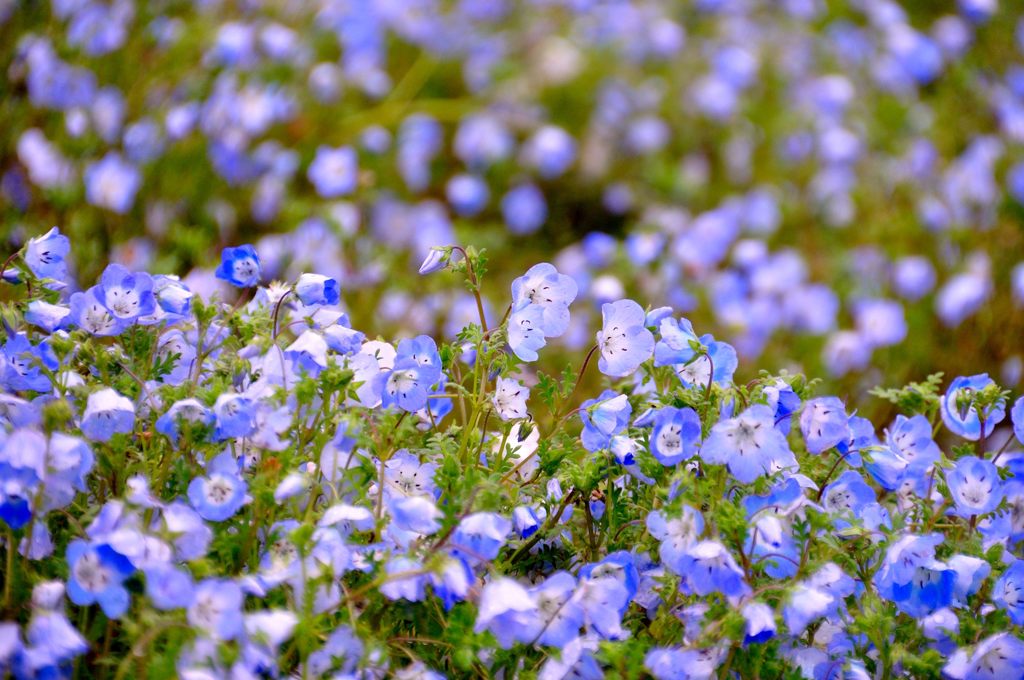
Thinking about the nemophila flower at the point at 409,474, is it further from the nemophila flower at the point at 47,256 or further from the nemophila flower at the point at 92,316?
the nemophila flower at the point at 47,256

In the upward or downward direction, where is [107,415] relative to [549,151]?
upward

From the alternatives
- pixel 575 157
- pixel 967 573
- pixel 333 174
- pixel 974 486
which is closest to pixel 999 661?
pixel 967 573

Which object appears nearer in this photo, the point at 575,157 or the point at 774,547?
the point at 774,547

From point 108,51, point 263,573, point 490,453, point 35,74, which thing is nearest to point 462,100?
point 108,51

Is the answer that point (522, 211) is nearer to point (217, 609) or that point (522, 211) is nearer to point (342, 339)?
point (342, 339)

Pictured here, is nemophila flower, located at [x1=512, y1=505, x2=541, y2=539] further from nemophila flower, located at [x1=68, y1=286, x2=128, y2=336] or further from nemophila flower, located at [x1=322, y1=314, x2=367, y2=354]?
nemophila flower, located at [x1=68, y1=286, x2=128, y2=336]

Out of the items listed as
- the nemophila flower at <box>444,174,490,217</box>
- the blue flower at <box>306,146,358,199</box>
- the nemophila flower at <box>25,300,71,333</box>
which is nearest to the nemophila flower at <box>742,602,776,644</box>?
the nemophila flower at <box>25,300,71,333</box>

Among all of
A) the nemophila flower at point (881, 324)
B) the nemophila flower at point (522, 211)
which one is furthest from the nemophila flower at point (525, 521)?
the nemophila flower at point (522, 211)

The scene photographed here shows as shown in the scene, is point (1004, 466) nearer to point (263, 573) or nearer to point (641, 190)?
point (263, 573)
